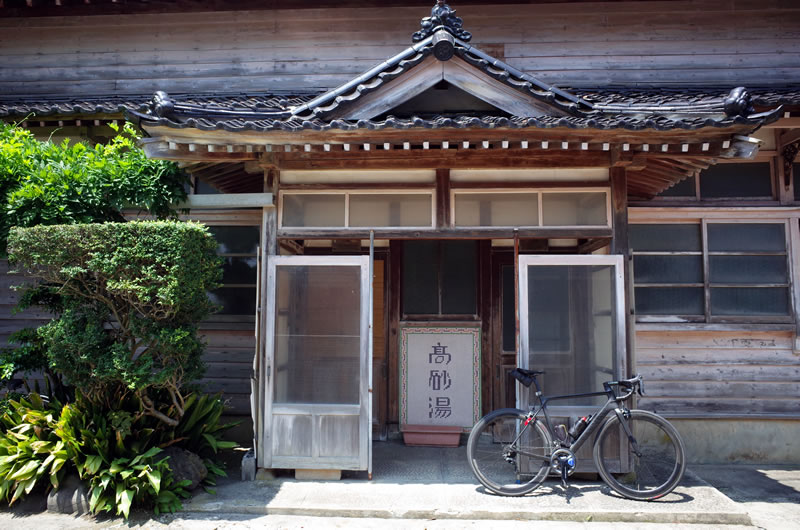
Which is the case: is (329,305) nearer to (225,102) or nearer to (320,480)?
(320,480)

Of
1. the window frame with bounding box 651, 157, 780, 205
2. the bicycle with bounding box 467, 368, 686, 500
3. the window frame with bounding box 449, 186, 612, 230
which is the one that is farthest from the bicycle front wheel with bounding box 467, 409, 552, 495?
the window frame with bounding box 651, 157, 780, 205

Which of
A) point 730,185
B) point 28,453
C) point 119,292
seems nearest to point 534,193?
point 730,185

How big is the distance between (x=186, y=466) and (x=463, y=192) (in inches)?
171

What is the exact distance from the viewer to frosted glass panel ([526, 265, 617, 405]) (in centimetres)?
603

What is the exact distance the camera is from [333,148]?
5.82 m

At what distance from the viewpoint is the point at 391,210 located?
20.5 feet

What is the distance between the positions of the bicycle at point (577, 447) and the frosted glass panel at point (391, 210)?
2143 mm

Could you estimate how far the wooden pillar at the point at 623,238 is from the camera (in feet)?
19.7

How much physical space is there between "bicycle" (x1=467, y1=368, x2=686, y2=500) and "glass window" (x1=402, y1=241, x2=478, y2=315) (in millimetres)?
2375

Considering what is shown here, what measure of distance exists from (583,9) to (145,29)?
7.59 metres

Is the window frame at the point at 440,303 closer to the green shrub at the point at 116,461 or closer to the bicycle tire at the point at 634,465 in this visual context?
the bicycle tire at the point at 634,465

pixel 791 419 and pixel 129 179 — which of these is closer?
pixel 129 179

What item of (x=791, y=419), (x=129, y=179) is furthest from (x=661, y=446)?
(x=129, y=179)

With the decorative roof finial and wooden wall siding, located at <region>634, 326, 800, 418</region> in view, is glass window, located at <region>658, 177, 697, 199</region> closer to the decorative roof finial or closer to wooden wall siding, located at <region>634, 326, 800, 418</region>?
wooden wall siding, located at <region>634, 326, 800, 418</region>
